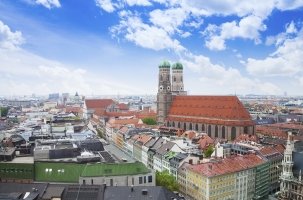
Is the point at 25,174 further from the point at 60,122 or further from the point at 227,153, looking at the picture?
the point at 60,122

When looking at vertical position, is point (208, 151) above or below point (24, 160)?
below

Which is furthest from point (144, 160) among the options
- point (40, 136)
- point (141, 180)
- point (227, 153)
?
point (141, 180)

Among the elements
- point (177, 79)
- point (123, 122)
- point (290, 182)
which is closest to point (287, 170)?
point (290, 182)

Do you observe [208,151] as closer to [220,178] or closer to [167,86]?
[220,178]

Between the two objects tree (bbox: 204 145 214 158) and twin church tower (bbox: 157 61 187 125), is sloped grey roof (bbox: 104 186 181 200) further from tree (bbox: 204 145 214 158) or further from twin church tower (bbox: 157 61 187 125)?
twin church tower (bbox: 157 61 187 125)

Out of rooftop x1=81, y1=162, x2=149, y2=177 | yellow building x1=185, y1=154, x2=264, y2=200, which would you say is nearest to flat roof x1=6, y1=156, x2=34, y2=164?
rooftop x1=81, y1=162, x2=149, y2=177

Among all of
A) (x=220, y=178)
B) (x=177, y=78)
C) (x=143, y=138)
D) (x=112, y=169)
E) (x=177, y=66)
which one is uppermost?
(x=177, y=66)

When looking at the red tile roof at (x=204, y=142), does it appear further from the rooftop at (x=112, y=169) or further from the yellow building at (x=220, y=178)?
the rooftop at (x=112, y=169)
